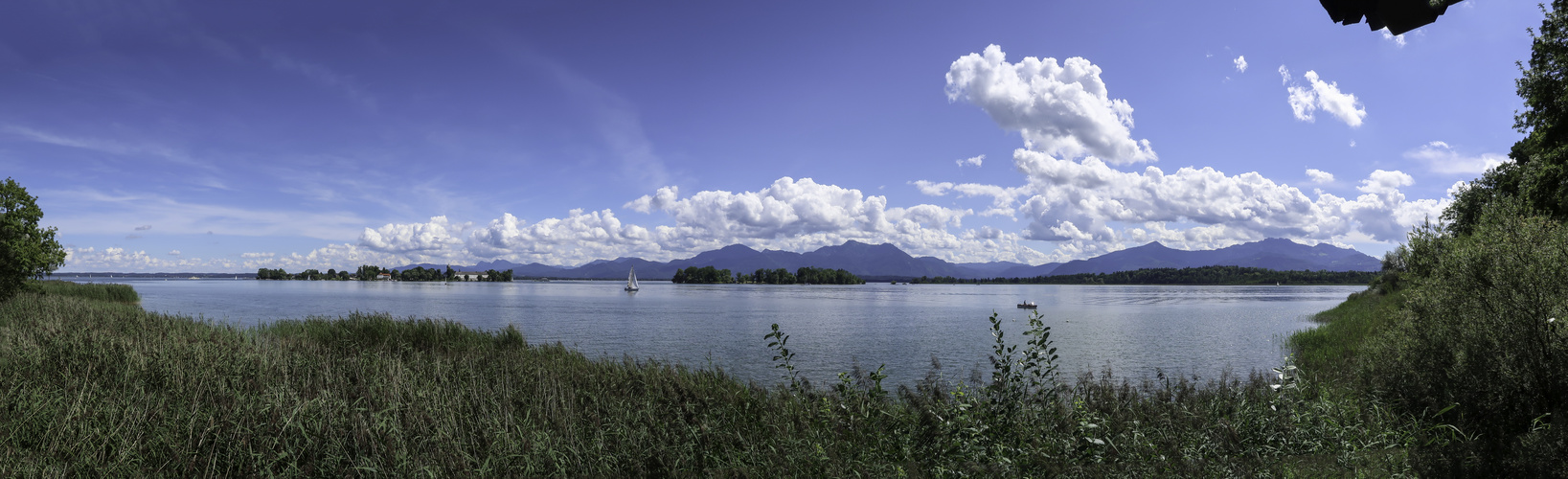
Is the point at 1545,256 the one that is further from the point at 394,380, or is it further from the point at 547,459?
the point at 394,380

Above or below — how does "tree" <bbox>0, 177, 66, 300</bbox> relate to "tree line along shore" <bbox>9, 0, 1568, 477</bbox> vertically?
above

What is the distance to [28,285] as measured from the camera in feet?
114

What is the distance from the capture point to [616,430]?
7.46m

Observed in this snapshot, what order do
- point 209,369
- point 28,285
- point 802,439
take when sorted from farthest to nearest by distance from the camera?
point 28,285, point 209,369, point 802,439

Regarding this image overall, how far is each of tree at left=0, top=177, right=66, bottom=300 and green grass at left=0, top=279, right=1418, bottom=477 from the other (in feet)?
91.6

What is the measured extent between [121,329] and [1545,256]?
1097 inches

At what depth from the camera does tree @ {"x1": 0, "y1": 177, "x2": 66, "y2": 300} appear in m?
28.1

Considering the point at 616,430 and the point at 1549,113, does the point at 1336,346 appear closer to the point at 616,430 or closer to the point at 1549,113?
the point at 1549,113

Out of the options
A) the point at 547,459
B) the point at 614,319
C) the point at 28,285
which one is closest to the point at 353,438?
the point at 547,459

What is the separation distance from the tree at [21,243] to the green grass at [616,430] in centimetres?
2791

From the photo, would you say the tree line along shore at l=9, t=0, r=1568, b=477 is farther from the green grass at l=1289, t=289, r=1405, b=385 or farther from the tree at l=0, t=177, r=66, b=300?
the tree at l=0, t=177, r=66, b=300

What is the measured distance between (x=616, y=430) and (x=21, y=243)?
4558cm

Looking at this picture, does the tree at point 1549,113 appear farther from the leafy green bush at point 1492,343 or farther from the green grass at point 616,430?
the green grass at point 616,430

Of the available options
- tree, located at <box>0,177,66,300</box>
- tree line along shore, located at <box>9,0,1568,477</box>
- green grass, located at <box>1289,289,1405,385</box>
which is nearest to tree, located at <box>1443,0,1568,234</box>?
green grass, located at <box>1289,289,1405,385</box>
